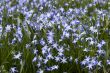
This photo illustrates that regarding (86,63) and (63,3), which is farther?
(63,3)

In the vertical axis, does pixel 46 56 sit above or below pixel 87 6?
below

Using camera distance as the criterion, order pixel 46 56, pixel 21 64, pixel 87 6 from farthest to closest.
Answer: pixel 87 6 → pixel 46 56 → pixel 21 64

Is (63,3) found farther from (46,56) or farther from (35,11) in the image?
(46,56)

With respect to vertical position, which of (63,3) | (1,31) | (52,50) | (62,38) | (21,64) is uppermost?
(63,3)

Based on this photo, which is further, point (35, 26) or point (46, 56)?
point (35, 26)

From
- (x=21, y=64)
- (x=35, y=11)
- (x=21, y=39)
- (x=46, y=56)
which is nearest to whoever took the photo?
(x=21, y=64)

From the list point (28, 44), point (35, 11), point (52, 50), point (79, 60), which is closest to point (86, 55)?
point (79, 60)

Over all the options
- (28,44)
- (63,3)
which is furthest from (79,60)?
(63,3)

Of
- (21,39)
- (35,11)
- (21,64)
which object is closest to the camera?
(21,64)

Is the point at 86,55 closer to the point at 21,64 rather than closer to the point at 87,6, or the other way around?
the point at 21,64
